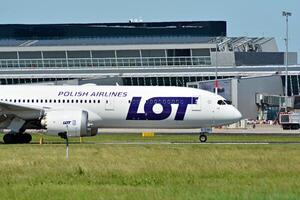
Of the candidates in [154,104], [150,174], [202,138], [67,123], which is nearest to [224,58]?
[202,138]

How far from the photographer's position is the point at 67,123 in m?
45.7

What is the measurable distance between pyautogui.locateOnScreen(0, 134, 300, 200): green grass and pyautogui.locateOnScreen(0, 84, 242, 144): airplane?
11564 millimetres

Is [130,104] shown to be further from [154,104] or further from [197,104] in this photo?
[197,104]

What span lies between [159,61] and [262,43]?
59.5 ft

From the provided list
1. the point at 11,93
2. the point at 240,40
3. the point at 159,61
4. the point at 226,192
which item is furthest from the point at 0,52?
the point at 226,192

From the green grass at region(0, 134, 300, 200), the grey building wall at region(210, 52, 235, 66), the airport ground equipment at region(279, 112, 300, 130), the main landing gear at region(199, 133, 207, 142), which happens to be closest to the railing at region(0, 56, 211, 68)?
the grey building wall at region(210, 52, 235, 66)

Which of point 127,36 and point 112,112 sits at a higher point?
point 127,36

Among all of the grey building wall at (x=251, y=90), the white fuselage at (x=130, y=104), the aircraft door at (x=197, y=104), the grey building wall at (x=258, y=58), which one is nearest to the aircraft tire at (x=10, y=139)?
the white fuselage at (x=130, y=104)

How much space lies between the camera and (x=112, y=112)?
48438 millimetres

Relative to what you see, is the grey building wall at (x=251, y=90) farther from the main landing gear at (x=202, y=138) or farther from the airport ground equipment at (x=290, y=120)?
the main landing gear at (x=202, y=138)

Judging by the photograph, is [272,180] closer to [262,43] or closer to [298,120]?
[298,120]

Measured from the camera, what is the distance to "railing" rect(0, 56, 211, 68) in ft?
399

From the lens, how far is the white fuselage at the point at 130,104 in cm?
4838

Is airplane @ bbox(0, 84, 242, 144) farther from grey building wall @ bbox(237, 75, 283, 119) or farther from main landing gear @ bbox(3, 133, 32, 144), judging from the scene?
grey building wall @ bbox(237, 75, 283, 119)
